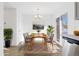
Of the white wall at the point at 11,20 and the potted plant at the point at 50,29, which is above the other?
the white wall at the point at 11,20

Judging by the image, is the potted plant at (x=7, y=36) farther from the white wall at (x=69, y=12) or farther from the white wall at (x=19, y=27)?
the white wall at (x=69, y=12)

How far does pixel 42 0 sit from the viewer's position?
141 centimetres

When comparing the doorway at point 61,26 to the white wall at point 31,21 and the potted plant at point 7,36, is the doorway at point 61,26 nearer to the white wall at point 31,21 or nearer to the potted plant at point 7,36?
the white wall at point 31,21

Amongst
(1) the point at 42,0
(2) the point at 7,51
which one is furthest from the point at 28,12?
(2) the point at 7,51

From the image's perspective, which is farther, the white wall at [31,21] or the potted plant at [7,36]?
the white wall at [31,21]

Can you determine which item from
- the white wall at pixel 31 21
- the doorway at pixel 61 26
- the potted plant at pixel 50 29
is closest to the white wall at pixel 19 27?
the white wall at pixel 31 21

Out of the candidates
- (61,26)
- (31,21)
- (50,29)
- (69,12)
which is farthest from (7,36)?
(69,12)

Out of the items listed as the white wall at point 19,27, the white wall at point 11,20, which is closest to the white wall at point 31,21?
the white wall at point 19,27

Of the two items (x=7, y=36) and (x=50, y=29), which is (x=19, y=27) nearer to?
(x=7, y=36)

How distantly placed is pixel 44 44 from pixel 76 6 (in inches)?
25.2

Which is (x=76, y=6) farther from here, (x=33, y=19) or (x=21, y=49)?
(x=21, y=49)

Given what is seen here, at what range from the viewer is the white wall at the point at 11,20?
1.71 metres

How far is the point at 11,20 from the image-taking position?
1809 millimetres

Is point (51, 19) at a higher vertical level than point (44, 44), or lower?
higher
